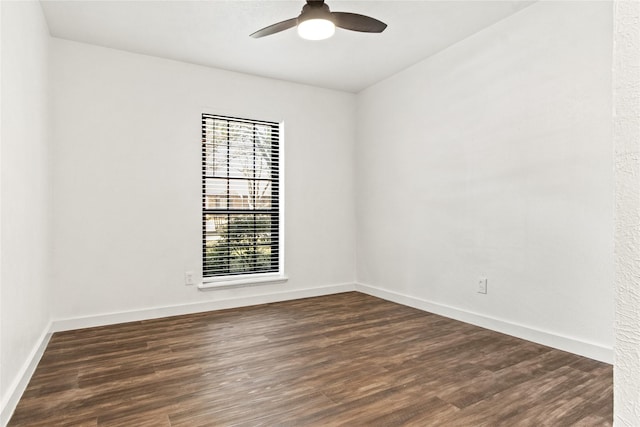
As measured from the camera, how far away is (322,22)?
2404 millimetres

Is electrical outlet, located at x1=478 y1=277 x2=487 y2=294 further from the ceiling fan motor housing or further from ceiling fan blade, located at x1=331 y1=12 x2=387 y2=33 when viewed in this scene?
the ceiling fan motor housing

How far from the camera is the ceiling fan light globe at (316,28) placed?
239cm

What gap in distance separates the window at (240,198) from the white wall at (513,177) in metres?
1.35

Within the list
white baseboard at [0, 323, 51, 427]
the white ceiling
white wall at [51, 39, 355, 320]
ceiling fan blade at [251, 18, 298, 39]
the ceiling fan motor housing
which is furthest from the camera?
white wall at [51, 39, 355, 320]

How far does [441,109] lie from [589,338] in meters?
2.28

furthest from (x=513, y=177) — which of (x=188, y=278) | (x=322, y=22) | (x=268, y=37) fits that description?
(x=188, y=278)

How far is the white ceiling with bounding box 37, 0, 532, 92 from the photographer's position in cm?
286

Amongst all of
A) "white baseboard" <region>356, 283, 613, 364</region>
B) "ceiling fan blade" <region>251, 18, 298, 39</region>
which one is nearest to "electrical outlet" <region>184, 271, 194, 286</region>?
"white baseboard" <region>356, 283, 613, 364</region>

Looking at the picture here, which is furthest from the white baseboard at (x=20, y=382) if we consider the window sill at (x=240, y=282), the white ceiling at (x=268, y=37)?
the white ceiling at (x=268, y=37)

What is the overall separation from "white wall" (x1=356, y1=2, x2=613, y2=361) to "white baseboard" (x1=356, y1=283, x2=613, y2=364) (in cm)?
1

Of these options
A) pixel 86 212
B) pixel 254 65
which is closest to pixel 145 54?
pixel 254 65

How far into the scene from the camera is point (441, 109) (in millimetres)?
3730

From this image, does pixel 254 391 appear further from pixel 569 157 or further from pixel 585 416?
pixel 569 157

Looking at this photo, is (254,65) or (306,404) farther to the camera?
(254,65)
